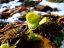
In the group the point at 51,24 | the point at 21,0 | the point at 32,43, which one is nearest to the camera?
the point at 32,43

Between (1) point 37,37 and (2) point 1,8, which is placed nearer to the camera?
(1) point 37,37

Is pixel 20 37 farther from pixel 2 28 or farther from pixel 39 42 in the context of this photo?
pixel 2 28

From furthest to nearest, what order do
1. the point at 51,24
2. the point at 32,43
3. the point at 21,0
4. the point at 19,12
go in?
the point at 21,0, the point at 19,12, the point at 51,24, the point at 32,43

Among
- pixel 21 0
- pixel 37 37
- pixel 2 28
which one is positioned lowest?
pixel 21 0

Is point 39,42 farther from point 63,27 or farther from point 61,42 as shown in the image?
point 63,27

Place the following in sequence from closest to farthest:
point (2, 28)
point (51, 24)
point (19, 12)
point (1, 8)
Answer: point (51, 24)
point (2, 28)
point (19, 12)
point (1, 8)

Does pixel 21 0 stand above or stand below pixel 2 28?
below

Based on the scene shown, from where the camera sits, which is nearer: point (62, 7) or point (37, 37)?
point (37, 37)

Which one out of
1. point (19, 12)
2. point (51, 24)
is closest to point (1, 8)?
point (19, 12)

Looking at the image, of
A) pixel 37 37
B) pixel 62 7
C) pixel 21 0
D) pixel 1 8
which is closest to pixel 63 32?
pixel 37 37
